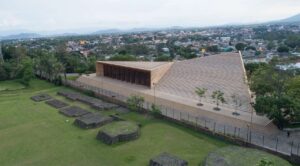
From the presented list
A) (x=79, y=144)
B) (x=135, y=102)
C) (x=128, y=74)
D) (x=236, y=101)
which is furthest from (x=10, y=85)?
(x=236, y=101)

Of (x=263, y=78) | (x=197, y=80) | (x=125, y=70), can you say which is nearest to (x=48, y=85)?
(x=125, y=70)

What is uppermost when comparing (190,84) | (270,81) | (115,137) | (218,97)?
(270,81)

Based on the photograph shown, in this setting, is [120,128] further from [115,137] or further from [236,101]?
[236,101]

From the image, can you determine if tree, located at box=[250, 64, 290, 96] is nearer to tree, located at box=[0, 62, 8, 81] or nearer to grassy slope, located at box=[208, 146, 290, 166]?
grassy slope, located at box=[208, 146, 290, 166]

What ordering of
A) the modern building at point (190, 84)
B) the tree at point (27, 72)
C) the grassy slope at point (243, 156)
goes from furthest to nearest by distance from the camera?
the tree at point (27, 72) → the modern building at point (190, 84) → the grassy slope at point (243, 156)

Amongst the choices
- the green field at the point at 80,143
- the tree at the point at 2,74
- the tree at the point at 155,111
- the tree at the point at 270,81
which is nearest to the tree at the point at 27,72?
the tree at the point at 2,74

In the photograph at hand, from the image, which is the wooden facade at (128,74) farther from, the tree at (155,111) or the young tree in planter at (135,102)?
the tree at (155,111)
